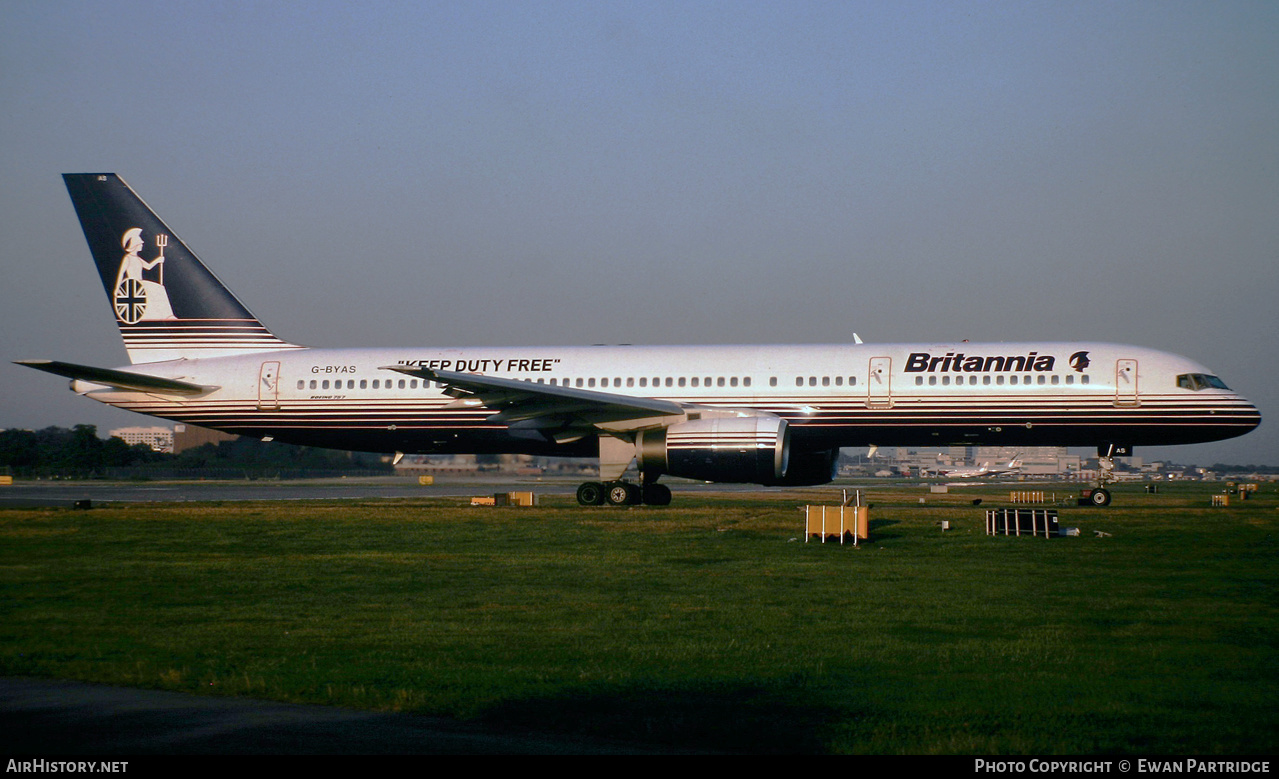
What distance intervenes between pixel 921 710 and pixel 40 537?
1834 cm

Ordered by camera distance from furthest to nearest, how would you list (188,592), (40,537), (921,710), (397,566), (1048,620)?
(40,537), (397,566), (188,592), (1048,620), (921,710)

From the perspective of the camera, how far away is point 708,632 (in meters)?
10.4

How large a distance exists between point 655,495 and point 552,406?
4063 mm

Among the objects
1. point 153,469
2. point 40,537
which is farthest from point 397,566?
point 153,469

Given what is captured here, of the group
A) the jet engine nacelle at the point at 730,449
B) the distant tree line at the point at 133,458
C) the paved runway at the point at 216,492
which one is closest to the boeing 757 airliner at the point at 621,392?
the jet engine nacelle at the point at 730,449

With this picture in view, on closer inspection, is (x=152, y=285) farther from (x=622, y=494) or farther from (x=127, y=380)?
(x=622, y=494)

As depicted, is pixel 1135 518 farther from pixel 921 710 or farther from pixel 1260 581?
pixel 921 710

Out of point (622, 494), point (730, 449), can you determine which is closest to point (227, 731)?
point (730, 449)

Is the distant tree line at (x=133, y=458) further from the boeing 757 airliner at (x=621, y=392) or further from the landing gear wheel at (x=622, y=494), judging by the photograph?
the landing gear wheel at (x=622, y=494)

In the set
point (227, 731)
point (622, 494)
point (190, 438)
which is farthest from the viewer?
point (190, 438)

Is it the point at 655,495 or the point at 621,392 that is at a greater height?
the point at 621,392

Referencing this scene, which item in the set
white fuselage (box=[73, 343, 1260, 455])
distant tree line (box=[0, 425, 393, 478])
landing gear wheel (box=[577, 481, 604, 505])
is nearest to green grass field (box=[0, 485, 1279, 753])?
white fuselage (box=[73, 343, 1260, 455])

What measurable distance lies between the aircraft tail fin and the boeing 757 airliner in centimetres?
4

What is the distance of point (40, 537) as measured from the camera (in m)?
20.4
